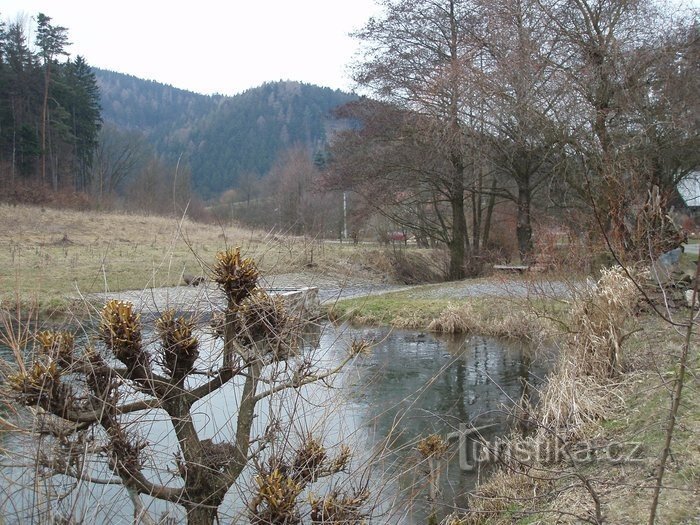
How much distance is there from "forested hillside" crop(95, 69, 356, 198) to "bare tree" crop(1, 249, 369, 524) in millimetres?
93727

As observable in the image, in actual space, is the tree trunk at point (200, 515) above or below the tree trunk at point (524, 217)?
below

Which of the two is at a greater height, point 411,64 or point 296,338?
point 411,64

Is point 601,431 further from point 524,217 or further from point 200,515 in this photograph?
point 524,217

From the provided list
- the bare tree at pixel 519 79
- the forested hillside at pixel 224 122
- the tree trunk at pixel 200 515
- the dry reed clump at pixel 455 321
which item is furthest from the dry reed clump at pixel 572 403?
the forested hillside at pixel 224 122

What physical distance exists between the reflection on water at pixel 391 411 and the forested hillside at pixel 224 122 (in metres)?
87.9

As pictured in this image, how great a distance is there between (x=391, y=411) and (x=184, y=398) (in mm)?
4479

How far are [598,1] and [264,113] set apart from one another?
366 feet

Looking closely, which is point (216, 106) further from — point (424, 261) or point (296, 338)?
point (296, 338)

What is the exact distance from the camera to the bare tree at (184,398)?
258cm

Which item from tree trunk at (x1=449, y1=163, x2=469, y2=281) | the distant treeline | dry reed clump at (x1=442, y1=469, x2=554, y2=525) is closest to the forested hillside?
the distant treeline

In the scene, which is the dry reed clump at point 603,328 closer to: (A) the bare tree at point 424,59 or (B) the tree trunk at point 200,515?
(B) the tree trunk at point 200,515

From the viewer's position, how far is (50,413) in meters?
2.60

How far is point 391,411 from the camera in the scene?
7125 millimetres

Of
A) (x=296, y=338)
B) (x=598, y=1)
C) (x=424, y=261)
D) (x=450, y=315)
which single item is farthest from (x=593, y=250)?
(x=424, y=261)
